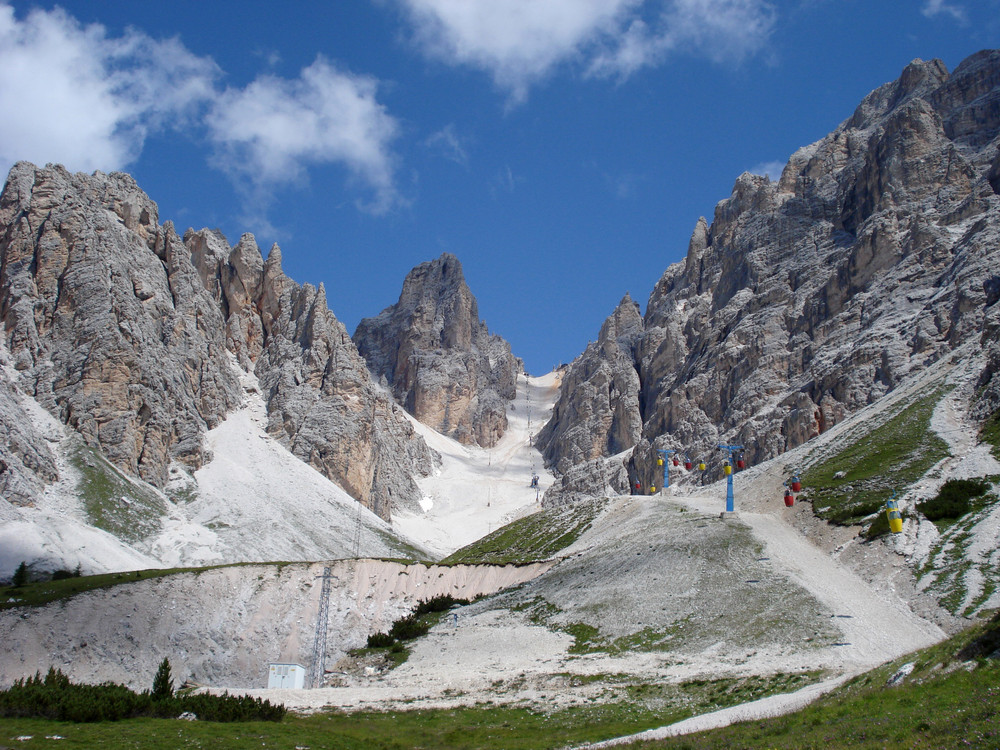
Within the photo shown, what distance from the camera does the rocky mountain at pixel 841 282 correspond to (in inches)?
4333

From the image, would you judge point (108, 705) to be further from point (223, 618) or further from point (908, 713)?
point (223, 618)

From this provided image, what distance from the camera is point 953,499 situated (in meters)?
53.5

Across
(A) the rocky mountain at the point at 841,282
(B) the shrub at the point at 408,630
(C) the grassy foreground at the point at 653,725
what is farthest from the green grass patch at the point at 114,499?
(A) the rocky mountain at the point at 841,282

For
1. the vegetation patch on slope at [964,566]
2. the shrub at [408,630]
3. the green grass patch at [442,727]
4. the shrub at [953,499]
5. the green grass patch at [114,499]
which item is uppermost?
the green grass patch at [114,499]

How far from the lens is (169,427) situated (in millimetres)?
133250

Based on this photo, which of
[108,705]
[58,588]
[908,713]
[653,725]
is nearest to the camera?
[908,713]

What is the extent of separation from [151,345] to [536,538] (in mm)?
84468

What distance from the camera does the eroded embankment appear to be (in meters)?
57.4

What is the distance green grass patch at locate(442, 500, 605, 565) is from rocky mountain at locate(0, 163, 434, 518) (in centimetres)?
5679

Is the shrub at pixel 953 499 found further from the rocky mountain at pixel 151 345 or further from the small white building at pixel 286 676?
the rocky mountain at pixel 151 345

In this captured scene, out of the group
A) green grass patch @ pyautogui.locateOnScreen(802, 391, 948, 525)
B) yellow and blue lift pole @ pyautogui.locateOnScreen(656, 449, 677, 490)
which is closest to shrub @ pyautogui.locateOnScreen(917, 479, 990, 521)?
green grass patch @ pyautogui.locateOnScreen(802, 391, 948, 525)

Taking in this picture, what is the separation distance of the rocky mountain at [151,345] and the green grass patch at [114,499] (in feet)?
13.8

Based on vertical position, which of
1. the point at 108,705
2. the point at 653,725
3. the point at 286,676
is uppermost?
the point at 653,725

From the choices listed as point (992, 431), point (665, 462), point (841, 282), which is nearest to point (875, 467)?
point (992, 431)
